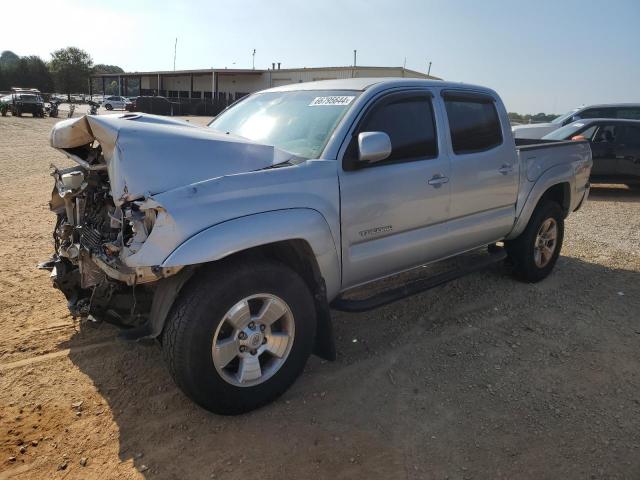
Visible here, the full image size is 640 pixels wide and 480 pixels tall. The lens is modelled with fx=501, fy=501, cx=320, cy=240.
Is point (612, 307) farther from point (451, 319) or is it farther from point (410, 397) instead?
point (410, 397)

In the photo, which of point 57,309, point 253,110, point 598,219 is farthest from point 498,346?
point 598,219

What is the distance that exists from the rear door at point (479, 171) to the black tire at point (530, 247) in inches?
Result: 16.8

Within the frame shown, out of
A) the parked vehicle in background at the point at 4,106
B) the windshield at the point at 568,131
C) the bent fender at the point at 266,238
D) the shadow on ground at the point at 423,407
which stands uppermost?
the parked vehicle in background at the point at 4,106

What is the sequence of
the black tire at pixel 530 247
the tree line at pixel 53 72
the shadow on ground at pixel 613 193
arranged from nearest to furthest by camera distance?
the black tire at pixel 530 247 → the shadow on ground at pixel 613 193 → the tree line at pixel 53 72

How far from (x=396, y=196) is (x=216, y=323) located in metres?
1.59

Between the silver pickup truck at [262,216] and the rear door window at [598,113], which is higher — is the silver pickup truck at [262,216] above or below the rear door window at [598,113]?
below

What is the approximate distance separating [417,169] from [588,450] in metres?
2.09

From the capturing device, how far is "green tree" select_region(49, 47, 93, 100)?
72000 mm

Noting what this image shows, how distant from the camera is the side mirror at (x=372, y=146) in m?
3.18

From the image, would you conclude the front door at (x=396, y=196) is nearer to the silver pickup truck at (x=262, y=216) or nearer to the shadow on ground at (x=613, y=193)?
the silver pickup truck at (x=262, y=216)

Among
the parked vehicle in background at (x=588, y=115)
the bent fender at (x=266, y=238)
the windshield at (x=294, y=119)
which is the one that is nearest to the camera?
the bent fender at (x=266, y=238)

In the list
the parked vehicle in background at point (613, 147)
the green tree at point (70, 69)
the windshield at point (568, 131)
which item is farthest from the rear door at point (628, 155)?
the green tree at point (70, 69)

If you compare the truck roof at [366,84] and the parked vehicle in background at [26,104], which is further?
the parked vehicle in background at [26,104]

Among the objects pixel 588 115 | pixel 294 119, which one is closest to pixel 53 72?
pixel 588 115
